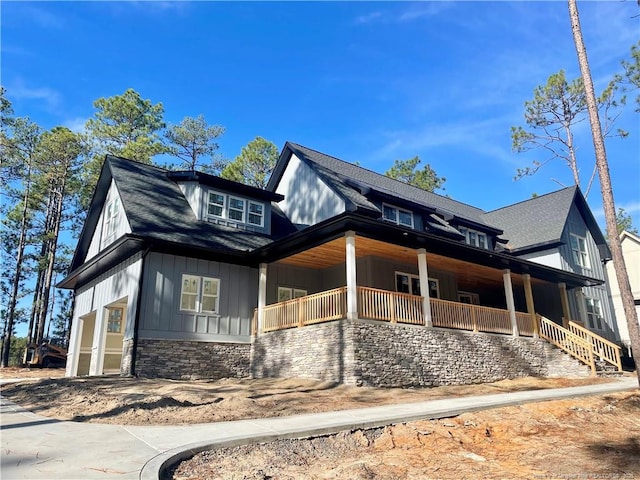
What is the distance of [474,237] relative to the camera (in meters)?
20.8

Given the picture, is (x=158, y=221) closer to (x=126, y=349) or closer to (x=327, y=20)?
(x=126, y=349)

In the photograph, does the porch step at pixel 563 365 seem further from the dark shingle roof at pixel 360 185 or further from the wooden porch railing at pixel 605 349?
the dark shingle roof at pixel 360 185

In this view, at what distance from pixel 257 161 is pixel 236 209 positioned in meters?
17.2

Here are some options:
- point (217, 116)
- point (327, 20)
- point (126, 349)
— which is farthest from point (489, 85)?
point (217, 116)

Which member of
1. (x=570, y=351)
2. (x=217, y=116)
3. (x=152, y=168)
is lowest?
(x=570, y=351)

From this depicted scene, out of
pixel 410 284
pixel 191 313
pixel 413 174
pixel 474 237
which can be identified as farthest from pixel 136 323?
pixel 413 174

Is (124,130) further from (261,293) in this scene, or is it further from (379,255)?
(379,255)

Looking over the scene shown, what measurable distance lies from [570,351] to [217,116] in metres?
29.8

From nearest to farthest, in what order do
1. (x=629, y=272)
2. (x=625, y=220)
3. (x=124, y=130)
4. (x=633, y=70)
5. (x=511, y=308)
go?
(x=511, y=308) < (x=633, y=70) < (x=629, y=272) < (x=124, y=130) < (x=625, y=220)

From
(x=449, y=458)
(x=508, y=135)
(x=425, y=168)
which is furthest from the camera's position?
(x=425, y=168)

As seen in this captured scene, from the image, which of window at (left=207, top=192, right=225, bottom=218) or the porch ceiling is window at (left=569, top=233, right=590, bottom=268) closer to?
the porch ceiling

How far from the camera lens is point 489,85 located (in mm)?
17531

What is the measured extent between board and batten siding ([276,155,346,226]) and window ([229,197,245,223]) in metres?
3.08

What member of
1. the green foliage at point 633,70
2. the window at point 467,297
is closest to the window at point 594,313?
the window at point 467,297
